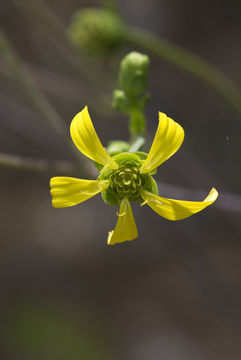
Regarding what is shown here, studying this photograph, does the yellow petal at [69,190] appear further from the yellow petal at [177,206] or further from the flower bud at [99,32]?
the flower bud at [99,32]

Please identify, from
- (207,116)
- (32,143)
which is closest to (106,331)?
(32,143)

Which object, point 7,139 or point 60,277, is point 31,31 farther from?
point 60,277

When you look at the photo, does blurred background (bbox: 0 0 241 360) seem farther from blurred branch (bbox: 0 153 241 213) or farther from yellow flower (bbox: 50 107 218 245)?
yellow flower (bbox: 50 107 218 245)

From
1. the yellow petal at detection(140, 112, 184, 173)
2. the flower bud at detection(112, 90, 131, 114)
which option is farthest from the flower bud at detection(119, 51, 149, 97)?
the yellow petal at detection(140, 112, 184, 173)

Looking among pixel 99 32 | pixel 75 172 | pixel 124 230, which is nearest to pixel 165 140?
pixel 124 230

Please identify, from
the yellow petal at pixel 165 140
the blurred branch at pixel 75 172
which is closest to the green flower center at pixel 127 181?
the yellow petal at pixel 165 140

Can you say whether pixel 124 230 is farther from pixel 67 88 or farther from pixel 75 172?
pixel 67 88

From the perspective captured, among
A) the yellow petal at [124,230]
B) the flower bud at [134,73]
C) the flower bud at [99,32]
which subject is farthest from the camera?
the flower bud at [99,32]
